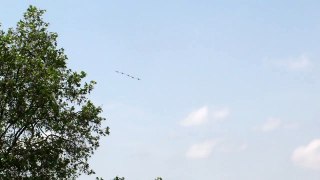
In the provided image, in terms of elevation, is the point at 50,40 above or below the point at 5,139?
above

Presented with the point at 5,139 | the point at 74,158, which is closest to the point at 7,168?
the point at 5,139

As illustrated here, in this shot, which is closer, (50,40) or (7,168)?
(7,168)

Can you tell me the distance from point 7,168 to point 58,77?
7038 millimetres

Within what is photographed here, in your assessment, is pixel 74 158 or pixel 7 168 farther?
pixel 74 158

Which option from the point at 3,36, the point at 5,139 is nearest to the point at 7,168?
the point at 5,139

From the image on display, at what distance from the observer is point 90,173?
4412 centimetres

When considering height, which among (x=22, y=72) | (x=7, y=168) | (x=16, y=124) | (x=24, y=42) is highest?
(x=24, y=42)

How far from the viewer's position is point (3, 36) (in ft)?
137

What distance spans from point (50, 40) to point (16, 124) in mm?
6578

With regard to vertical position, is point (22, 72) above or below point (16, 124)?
above

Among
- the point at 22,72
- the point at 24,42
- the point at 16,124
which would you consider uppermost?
the point at 24,42

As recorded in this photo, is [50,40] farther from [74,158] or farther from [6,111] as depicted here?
[74,158]

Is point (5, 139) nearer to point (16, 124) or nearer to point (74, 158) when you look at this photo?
point (16, 124)

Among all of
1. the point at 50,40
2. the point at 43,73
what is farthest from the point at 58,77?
the point at 50,40
